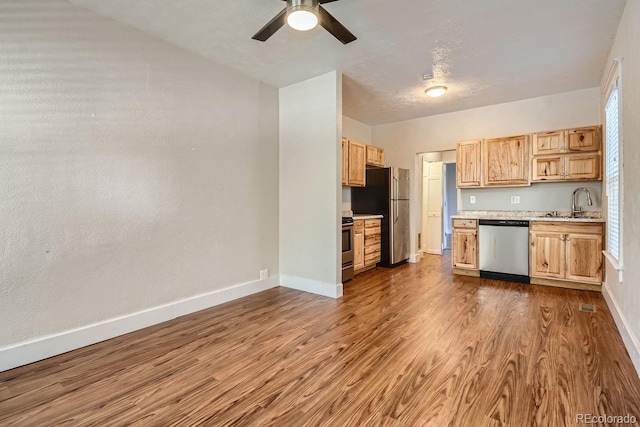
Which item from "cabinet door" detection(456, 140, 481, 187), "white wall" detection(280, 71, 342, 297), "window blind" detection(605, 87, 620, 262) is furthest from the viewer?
"cabinet door" detection(456, 140, 481, 187)

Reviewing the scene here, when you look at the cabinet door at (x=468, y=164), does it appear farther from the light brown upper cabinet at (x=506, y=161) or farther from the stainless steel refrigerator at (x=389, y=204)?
the stainless steel refrigerator at (x=389, y=204)

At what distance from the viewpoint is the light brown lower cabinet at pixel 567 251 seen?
3783 mm

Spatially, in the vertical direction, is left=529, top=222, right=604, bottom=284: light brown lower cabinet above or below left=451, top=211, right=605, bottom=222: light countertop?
below

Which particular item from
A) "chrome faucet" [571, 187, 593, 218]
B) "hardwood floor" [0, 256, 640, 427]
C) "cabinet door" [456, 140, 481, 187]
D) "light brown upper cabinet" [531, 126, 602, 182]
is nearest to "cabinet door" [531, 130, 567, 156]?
"light brown upper cabinet" [531, 126, 602, 182]

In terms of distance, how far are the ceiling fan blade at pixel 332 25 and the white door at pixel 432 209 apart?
501 centimetres

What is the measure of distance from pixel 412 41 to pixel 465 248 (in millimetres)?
3129

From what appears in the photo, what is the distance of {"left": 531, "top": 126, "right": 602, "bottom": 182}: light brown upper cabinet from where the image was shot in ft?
13.1

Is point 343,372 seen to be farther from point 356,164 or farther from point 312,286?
point 356,164

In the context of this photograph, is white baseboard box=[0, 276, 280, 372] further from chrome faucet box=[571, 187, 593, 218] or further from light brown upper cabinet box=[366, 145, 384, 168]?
chrome faucet box=[571, 187, 593, 218]

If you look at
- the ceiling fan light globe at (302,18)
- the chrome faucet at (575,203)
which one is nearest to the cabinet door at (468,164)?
the chrome faucet at (575,203)

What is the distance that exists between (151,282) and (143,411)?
1.42 m

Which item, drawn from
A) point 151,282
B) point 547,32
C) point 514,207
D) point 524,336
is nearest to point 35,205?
point 151,282

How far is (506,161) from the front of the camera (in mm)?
4637

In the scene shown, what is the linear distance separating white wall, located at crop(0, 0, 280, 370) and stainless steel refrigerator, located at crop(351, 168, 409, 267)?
263 centimetres
